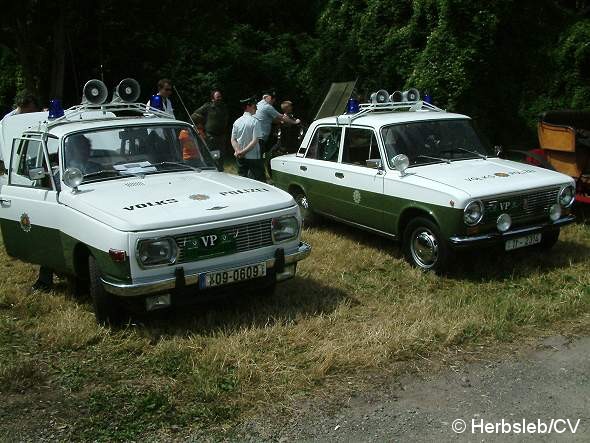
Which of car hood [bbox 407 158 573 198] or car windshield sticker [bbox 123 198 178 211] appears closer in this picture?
car windshield sticker [bbox 123 198 178 211]

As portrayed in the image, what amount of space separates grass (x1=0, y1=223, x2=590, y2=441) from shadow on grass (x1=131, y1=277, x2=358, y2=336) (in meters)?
0.02

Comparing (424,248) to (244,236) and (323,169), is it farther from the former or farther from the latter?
(244,236)

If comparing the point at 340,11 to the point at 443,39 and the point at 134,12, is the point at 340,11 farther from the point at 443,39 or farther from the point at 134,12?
the point at 134,12

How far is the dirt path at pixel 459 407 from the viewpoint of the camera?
3938mm

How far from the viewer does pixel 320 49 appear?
718 inches

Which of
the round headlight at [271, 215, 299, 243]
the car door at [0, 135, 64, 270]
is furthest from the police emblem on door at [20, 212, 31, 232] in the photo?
the round headlight at [271, 215, 299, 243]

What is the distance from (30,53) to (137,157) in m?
14.0

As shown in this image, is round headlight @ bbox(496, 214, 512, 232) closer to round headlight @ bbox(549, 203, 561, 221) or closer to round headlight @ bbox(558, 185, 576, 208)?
round headlight @ bbox(549, 203, 561, 221)

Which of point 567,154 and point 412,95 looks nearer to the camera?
point 567,154

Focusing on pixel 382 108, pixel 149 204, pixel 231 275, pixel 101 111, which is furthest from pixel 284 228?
pixel 382 108

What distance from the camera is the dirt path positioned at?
3.94m

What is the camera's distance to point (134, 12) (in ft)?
61.3

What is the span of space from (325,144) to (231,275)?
3.76 m

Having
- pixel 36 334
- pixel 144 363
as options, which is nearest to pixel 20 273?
pixel 36 334
